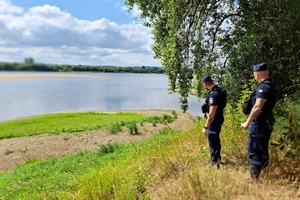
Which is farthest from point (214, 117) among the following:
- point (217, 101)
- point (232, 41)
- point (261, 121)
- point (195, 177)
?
point (232, 41)

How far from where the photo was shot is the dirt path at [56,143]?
16.1 metres

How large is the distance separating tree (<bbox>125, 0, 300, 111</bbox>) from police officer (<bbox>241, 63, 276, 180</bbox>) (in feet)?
10.7

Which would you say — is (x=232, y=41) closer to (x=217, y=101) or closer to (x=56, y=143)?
(x=217, y=101)

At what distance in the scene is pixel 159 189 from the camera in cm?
457

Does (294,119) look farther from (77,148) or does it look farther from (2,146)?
(2,146)

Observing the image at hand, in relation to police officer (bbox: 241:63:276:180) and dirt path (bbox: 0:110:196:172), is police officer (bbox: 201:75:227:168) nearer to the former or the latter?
police officer (bbox: 241:63:276:180)

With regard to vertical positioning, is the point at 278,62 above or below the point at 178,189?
above

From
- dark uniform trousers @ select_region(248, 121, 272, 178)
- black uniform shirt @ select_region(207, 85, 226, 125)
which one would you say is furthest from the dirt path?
dark uniform trousers @ select_region(248, 121, 272, 178)

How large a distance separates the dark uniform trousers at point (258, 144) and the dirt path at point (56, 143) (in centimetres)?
1068

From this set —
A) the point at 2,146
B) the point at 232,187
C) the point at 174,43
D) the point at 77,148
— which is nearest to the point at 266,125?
the point at 232,187

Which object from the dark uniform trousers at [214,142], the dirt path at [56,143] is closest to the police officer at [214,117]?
the dark uniform trousers at [214,142]

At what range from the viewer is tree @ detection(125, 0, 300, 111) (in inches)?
310

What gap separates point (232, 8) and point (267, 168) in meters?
6.94

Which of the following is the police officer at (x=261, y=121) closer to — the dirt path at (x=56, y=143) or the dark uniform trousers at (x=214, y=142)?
the dark uniform trousers at (x=214, y=142)
